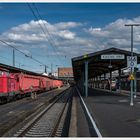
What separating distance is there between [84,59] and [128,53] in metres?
5.09

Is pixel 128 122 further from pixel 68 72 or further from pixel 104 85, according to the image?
pixel 68 72

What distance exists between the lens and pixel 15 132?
1499cm

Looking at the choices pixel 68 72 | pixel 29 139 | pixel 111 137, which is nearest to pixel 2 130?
pixel 29 139

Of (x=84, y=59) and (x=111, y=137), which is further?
(x=84, y=59)

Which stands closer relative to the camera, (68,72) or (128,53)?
(128,53)

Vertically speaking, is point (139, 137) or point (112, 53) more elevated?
point (112, 53)

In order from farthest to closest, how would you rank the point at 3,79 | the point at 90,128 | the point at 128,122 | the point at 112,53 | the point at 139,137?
the point at 112,53 < the point at 3,79 < the point at 128,122 < the point at 90,128 < the point at 139,137

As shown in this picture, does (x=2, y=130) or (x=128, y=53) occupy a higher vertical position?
(x=128, y=53)

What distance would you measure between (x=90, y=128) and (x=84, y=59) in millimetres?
29223

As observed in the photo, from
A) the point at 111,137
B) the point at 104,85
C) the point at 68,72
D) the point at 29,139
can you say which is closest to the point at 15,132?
the point at 29,139

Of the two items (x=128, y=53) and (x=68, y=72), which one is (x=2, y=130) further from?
(x=68, y=72)

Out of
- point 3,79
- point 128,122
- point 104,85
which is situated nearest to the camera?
point 128,122

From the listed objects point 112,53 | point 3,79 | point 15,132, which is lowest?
point 15,132

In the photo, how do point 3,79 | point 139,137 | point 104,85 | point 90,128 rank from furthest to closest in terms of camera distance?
point 104,85 < point 3,79 < point 90,128 < point 139,137
